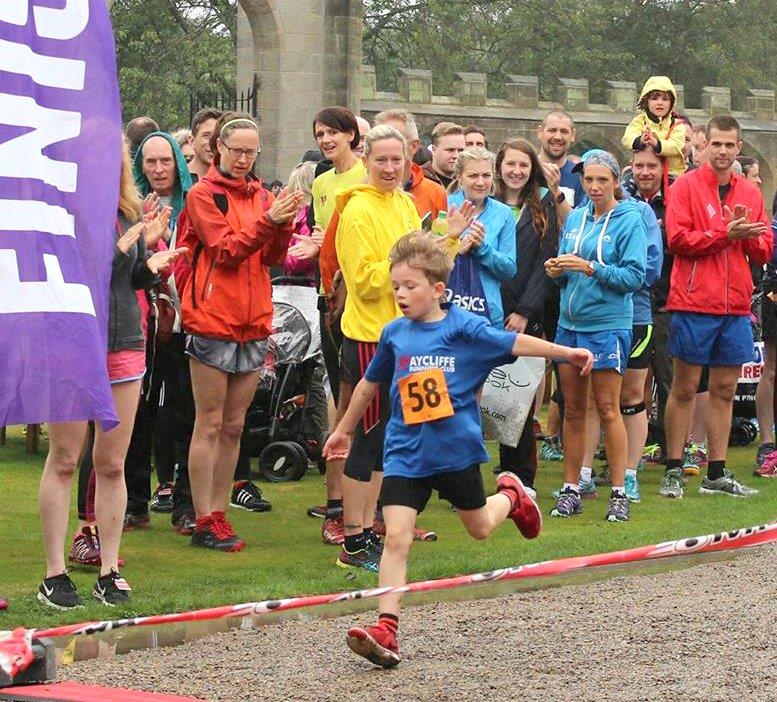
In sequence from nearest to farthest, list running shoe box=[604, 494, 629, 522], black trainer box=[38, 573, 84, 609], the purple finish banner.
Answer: the purple finish banner, black trainer box=[38, 573, 84, 609], running shoe box=[604, 494, 629, 522]

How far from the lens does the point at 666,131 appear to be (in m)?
12.9

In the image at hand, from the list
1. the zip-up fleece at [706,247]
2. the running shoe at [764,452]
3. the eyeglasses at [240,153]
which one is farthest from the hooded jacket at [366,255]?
the running shoe at [764,452]

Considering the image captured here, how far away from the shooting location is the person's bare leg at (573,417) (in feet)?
33.7

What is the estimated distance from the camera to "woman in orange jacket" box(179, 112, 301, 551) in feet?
28.0

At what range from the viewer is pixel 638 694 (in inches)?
238

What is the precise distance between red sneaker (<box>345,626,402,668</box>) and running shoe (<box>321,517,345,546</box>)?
254cm

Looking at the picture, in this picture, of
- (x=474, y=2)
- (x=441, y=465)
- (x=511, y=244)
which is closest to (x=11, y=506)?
(x=511, y=244)

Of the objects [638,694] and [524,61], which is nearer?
[638,694]

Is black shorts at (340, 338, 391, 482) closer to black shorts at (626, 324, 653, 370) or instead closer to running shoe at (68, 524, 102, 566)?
running shoe at (68, 524, 102, 566)

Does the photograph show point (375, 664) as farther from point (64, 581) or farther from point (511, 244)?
point (511, 244)

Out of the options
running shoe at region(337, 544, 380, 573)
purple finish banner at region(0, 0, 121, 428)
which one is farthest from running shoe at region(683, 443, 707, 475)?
purple finish banner at region(0, 0, 121, 428)

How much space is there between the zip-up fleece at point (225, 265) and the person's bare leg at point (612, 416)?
2.34 m

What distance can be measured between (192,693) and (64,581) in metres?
1.40

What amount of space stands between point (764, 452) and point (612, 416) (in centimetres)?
260
